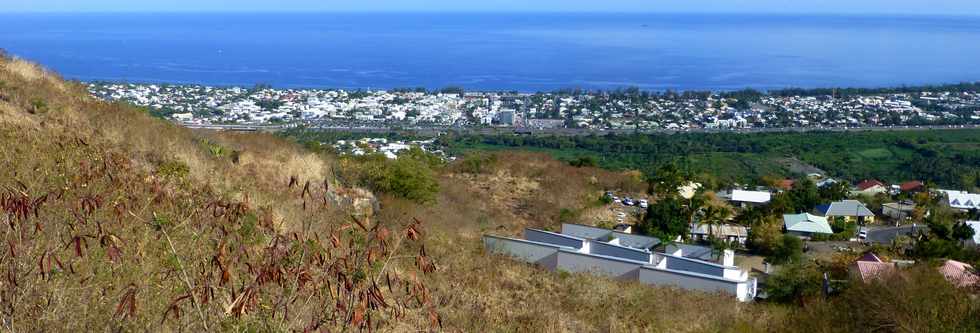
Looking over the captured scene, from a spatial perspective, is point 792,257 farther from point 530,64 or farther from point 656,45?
point 656,45

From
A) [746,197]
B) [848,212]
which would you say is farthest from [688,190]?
[848,212]

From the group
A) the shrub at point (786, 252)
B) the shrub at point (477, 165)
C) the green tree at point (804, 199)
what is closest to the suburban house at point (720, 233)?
the shrub at point (786, 252)

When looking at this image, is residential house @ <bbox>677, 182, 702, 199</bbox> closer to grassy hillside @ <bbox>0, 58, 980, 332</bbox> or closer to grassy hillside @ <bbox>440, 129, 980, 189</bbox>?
grassy hillside @ <bbox>0, 58, 980, 332</bbox>

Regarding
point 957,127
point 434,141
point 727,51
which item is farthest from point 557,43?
point 434,141

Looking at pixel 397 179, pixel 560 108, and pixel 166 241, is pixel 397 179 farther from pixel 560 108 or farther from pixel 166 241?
pixel 560 108

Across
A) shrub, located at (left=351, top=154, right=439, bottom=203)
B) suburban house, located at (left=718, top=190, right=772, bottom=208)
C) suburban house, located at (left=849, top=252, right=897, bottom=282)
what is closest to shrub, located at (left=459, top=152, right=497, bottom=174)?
shrub, located at (left=351, top=154, right=439, bottom=203)

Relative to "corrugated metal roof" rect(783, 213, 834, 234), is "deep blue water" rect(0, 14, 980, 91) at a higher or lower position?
higher

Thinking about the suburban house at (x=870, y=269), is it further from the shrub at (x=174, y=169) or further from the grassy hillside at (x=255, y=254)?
the shrub at (x=174, y=169)
